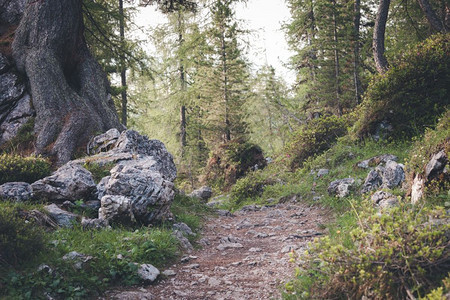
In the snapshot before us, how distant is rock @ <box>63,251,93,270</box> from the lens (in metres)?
4.04

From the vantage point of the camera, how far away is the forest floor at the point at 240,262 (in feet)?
13.4

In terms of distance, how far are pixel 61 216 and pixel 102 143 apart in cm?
459

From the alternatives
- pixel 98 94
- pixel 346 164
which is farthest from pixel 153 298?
pixel 98 94

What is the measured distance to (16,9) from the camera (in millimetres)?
11938

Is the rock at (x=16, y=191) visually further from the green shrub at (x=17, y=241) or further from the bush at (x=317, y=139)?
the bush at (x=317, y=139)

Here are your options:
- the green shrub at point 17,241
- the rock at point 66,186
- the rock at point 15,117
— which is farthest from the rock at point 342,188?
the rock at point 15,117

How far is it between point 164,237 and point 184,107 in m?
21.2

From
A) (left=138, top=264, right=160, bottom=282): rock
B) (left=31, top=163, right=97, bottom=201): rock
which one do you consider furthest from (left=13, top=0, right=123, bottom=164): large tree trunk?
(left=138, top=264, right=160, bottom=282): rock

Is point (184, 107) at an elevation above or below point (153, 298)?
above

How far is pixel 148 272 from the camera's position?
14.6ft

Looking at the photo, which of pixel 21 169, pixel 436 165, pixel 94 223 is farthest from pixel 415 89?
pixel 21 169

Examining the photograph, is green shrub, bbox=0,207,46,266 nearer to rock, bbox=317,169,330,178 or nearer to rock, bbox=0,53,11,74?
rock, bbox=0,53,11,74

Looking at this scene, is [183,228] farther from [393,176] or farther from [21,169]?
[393,176]

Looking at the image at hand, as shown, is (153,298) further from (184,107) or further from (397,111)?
(184,107)
